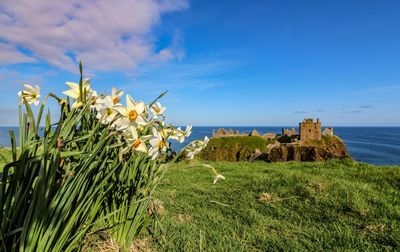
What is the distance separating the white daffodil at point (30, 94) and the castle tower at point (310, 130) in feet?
94.2

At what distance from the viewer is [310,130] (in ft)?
94.8

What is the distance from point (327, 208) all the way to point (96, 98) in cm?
336

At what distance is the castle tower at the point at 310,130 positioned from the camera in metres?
28.5

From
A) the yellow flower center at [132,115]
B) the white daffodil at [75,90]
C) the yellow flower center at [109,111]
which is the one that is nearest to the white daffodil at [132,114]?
the yellow flower center at [132,115]

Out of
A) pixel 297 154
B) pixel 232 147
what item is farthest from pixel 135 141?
pixel 232 147

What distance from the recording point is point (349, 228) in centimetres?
317

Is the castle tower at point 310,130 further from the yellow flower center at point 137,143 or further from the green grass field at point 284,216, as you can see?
the yellow flower center at point 137,143

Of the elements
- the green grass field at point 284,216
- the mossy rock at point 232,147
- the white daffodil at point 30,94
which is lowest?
the mossy rock at point 232,147

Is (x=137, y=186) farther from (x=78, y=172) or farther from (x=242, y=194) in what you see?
(x=242, y=194)

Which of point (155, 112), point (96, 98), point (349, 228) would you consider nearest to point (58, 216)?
point (96, 98)

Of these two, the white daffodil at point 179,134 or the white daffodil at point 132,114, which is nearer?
the white daffodil at point 132,114

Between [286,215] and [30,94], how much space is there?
315 centimetres

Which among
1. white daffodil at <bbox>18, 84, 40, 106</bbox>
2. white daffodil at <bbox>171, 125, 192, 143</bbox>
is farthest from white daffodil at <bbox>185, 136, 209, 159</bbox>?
white daffodil at <bbox>18, 84, 40, 106</bbox>

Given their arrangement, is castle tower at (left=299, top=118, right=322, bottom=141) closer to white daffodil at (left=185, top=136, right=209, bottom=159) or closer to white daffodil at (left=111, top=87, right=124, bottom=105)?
white daffodil at (left=185, top=136, right=209, bottom=159)
